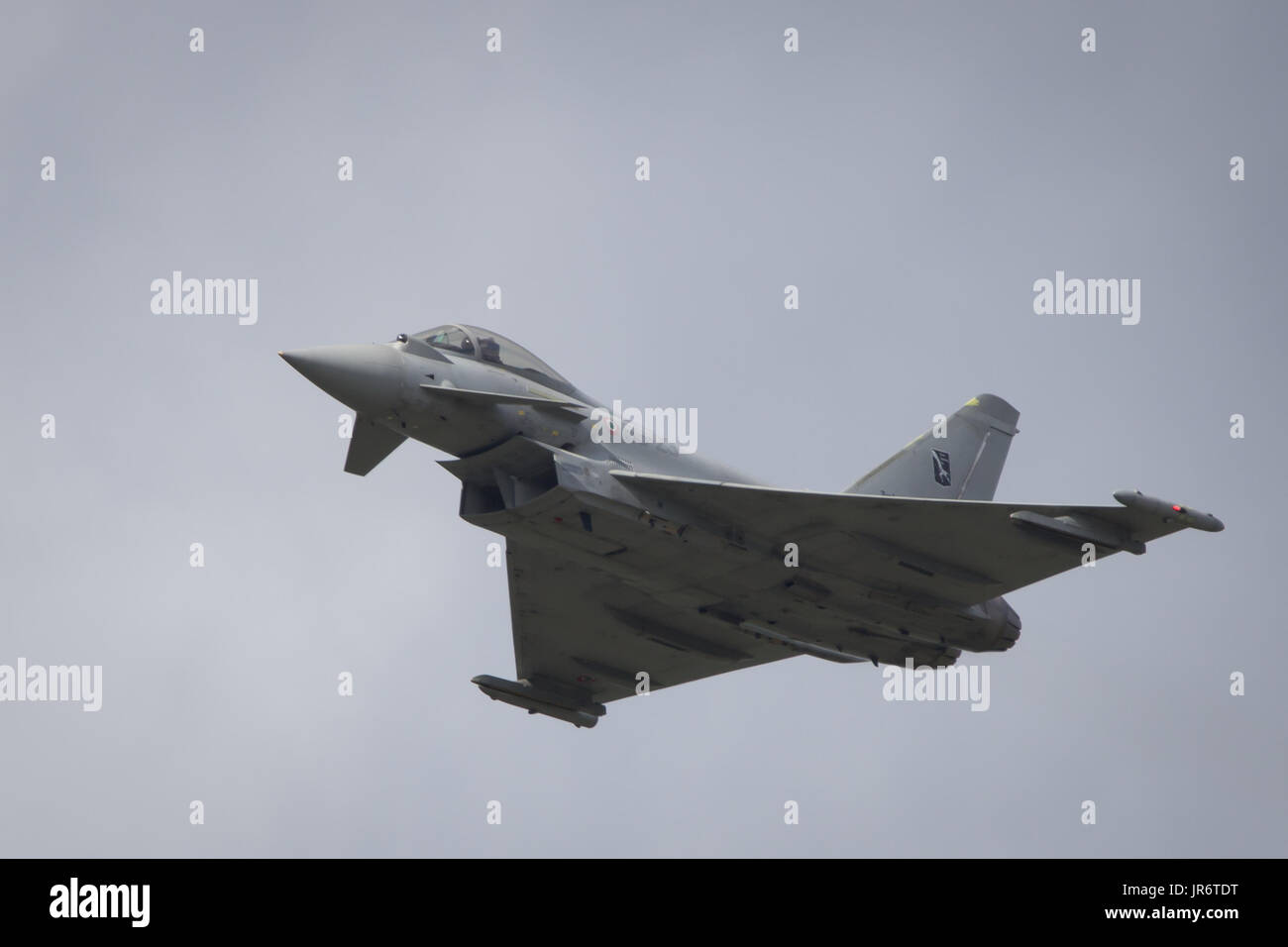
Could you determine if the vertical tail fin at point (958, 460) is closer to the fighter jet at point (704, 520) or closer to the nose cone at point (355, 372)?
the fighter jet at point (704, 520)

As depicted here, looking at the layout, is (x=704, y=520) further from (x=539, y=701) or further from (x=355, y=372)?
(x=539, y=701)

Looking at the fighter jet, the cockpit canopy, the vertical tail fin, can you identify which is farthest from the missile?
the cockpit canopy

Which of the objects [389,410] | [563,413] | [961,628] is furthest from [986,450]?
[389,410]

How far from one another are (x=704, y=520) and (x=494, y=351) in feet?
14.9

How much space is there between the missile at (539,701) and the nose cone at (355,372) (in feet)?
30.8

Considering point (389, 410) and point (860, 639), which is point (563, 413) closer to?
point (389, 410)

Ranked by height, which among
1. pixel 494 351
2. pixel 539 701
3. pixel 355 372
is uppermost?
pixel 494 351

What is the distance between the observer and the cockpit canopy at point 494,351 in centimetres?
2347

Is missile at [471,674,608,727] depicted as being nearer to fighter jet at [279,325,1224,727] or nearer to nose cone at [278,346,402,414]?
fighter jet at [279,325,1224,727]

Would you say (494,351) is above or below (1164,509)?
above

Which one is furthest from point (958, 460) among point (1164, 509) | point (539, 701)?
point (539, 701)

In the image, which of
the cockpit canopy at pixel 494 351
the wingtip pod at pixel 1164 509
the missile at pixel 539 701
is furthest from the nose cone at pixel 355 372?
the wingtip pod at pixel 1164 509

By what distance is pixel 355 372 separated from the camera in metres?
22.2
